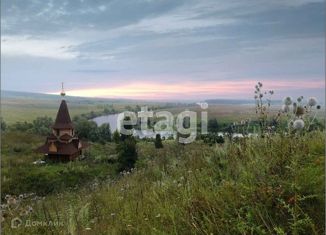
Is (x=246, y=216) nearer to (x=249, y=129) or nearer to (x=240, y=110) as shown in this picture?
(x=249, y=129)

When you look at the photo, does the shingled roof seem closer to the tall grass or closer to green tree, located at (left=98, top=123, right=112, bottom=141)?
green tree, located at (left=98, top=123, right=112, bottom=141)

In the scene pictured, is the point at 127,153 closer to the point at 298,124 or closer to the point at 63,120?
the point at 63,120

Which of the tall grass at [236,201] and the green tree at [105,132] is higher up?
the tall grass at [236,201]

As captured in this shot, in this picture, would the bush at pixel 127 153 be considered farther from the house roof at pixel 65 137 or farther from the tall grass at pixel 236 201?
the tall grass at pixel 236 201

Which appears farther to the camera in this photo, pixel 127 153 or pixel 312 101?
pixel 127 153

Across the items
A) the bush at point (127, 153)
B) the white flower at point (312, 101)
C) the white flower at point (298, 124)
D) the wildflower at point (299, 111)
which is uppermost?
the white flower at point (312, 101)

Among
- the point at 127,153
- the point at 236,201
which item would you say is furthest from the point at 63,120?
the point at 236,201

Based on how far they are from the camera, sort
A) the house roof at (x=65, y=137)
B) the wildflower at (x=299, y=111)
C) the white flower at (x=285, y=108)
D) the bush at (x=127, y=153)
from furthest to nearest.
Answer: the bush at (x=127, y=153) < the house roof at (x=65, y=137) < the white flower at (x=285, y=108) < the wildflower at (x=299, y=111)

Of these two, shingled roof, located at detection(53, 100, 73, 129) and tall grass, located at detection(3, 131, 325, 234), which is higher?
tall grass, located at detection(3, 131, 325, 234)

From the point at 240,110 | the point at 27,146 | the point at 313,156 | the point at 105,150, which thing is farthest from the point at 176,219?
the point at 27,146

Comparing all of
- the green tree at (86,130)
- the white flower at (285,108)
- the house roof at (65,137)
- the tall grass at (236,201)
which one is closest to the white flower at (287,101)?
the white flower at (285,108)

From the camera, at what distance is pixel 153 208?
4930mm

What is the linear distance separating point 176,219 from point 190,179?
3.92ft

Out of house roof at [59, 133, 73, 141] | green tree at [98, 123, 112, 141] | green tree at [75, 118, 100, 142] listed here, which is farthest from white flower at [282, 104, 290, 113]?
green tree at [98, 123, 112, 141]
